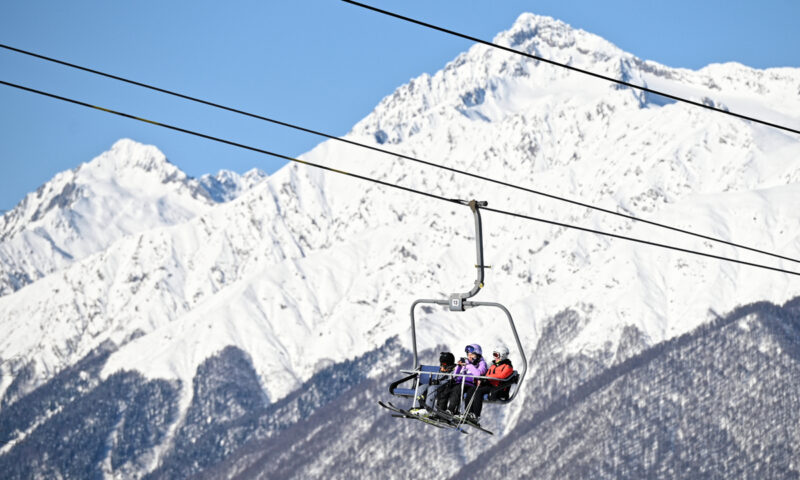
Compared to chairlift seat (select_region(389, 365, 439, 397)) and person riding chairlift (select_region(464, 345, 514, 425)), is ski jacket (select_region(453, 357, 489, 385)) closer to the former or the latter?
person riding chairlift (select_region(464, 345, 514, 425))

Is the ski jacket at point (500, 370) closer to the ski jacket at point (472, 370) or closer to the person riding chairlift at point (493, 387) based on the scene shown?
the person riding chairlift at point (493, 387)

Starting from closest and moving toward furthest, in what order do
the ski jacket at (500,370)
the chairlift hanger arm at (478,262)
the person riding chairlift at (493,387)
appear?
the chairlift hanger arm at (478,262) → the person riding chairlift at (493,387) → the ski jacket at (500,370)

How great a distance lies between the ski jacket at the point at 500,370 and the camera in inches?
1650

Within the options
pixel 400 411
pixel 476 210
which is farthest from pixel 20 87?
pixel 400 411

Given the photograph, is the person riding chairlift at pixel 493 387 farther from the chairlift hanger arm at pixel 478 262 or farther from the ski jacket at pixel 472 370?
the chairlift hanger arm at pixel 478 262

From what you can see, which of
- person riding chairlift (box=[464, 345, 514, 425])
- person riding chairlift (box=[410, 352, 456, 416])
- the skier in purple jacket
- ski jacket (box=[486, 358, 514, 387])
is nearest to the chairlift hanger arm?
the skier in purple jacket

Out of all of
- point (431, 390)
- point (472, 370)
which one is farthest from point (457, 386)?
point (472, 370)

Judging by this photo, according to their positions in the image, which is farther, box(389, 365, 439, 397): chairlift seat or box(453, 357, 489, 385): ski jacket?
box(453, 357, 489, 385): ski jacket

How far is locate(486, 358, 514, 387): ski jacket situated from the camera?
137ft

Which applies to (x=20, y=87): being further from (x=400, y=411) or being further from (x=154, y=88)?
(x=400, y=411)

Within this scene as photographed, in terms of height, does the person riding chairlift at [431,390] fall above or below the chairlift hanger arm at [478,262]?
below

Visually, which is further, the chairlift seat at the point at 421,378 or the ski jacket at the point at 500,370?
the ski jacket at the point at 500,370

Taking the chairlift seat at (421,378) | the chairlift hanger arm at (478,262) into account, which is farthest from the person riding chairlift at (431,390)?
the chairlift hanger arm at (478,262)

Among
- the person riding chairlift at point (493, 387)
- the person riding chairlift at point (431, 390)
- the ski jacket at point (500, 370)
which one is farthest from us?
the ski jacket at point (500, 370)
